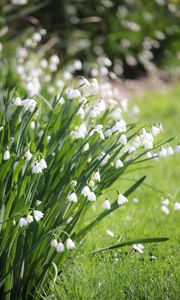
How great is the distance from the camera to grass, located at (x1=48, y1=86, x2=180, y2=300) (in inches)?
104

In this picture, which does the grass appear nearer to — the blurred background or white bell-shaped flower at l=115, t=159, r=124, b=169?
white bell-shaped flower at l=115, t=159, r=124, b=169

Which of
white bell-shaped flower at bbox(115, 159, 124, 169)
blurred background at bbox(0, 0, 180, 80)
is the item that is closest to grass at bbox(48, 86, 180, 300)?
white bell-shaped flower at bbox(115, 159, 124, 169)

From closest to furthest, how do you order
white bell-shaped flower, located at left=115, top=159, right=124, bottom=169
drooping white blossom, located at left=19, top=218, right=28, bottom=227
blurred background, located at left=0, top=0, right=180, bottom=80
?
drooping white blossom, located at left=19, top=218, right=28, bottom=227
white bell-shaped flower, located at left=115, top=159, right=124, bottom=169
blurred background, located at left=0, top=0, right=180, bottom=80

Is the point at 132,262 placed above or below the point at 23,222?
below

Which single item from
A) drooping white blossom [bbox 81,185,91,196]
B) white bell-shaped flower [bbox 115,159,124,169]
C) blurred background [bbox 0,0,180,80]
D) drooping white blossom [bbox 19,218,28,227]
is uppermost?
blurred background [bbox 0,0,180,80]

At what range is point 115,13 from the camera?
7.87m

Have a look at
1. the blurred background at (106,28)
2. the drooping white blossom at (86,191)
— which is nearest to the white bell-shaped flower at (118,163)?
the drooping white blossom at (86,191)

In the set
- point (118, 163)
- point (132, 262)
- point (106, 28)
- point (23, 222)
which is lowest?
point (132, 262)

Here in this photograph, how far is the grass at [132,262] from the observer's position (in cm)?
265

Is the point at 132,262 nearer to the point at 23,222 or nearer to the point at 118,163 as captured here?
the point at 118,163

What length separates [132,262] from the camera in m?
2.93

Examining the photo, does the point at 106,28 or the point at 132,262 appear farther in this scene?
the point at 106,28

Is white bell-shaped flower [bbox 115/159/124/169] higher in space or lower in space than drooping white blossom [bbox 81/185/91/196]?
higher

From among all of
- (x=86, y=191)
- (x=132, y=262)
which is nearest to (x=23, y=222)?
(x=86, y=191)
